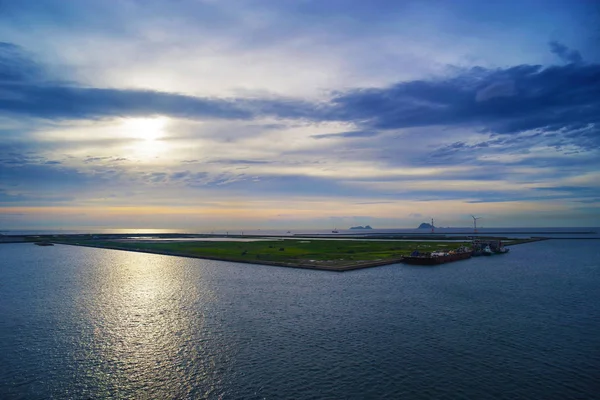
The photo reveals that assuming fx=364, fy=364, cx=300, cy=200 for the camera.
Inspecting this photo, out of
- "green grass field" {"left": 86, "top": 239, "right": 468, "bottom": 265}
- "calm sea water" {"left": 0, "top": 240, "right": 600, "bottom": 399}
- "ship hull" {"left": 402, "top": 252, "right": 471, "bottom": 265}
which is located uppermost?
"green grass field" {"left": 86, "top": 239, "right": 468, "bottom": 265}

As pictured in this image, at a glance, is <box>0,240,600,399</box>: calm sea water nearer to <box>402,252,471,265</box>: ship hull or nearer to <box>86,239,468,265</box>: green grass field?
<box>402,252,471,265</box>: ship hull

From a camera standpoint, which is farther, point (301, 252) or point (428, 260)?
point (301, 252)

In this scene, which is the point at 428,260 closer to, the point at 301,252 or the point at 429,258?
the point at 429,258

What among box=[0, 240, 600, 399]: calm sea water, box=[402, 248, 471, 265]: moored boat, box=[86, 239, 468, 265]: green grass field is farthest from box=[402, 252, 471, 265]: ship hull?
box=[0, 240, 600, 399]: calm sea water

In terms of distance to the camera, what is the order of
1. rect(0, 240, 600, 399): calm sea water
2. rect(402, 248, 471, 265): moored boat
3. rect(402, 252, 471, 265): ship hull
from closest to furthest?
1. rect(0, 240, 600, 399): calm sea water
2. rect(402, 252, 471, 265): ship hull
3. rect(402, 248, 471, 265): moored boat

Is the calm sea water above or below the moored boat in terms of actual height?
below

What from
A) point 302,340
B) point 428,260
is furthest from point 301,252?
point 302,340

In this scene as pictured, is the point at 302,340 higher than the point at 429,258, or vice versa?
the point at 429,258

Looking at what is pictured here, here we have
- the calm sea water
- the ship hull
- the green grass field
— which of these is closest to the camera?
the calm sea water

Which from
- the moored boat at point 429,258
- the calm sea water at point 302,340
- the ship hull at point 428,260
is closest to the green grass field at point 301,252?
the ship hull at point 428,260

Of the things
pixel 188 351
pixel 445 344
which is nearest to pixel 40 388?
pixel 188 351
